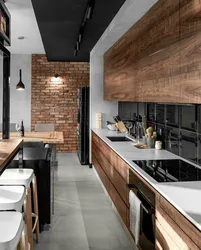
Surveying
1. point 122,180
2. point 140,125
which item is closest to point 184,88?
point 122,180

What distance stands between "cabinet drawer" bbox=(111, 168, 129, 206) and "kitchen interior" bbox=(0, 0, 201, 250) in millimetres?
11

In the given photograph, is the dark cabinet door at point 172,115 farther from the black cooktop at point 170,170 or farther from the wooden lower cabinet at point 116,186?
the wooden lower cabinet at point 116,186

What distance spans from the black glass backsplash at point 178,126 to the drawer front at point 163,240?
3.18ft

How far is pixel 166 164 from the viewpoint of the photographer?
9.78 ft

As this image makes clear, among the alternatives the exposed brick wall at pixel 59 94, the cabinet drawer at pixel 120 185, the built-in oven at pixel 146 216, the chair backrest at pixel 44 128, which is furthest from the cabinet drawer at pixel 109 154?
the exposed brick wall at pixel 59 94

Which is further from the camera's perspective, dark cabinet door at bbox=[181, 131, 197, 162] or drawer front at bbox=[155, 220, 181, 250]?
dark cabinet door at bbox=[181, 131, 197, 162]

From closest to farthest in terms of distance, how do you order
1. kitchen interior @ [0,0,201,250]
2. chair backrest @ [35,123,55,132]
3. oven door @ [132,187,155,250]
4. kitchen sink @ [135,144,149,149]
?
kitchen interior @ [0,0,201,250], oven door @ [132,187,155,250], kitchen sink @ [135,144,149,149], chair backrest @ [35,123,55,132]

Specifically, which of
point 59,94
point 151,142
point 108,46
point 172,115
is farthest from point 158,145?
point 59,94

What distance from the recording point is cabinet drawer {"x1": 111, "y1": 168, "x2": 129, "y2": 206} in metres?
3.22

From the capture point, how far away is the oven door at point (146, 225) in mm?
2332

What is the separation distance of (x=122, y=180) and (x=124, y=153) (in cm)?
33

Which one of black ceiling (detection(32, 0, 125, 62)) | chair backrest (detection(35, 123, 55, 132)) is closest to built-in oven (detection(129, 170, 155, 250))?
black ceiling (detection(32, 0, 125, 62))

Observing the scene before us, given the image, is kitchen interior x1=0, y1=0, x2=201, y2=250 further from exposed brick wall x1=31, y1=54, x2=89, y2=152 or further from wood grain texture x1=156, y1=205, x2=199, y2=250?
exposed brick wall x1=31, y1=54, x2=89, y2=152

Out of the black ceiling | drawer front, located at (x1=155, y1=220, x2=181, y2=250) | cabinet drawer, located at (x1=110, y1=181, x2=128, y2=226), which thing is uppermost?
the black ceiling
